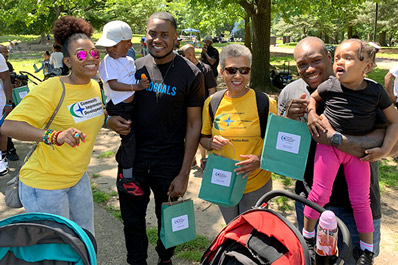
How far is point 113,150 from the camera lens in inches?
275

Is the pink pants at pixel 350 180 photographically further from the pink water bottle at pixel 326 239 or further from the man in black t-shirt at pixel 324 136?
the pink water bottle at pixel 326 239

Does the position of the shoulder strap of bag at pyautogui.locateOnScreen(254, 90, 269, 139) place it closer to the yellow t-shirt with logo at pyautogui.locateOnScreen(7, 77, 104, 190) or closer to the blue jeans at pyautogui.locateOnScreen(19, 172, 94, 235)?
the yellow t-shirt with logo at pyautogui.locateOnScreen(7, 77, 104, 190)

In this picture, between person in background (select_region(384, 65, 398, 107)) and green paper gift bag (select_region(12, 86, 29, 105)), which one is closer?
green paper gift bag (select_region(12, 86, 29, 105))

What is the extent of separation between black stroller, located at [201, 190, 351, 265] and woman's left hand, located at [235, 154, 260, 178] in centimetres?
60

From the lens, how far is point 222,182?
264 centimetres

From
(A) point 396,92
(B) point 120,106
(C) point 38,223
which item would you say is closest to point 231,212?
(B) point 120,106

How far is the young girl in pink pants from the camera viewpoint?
7.50ft

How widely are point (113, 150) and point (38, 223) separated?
206 inches

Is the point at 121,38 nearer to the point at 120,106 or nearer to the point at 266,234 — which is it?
the point at 120,106

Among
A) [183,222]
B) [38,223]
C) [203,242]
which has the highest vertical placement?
[38,223]

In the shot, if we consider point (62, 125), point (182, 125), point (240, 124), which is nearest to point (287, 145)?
point (240, 124)

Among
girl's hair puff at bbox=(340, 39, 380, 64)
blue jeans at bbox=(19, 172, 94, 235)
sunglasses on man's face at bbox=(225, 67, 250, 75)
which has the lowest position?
blue jeans at bbox=(19, 172, 94, 235)

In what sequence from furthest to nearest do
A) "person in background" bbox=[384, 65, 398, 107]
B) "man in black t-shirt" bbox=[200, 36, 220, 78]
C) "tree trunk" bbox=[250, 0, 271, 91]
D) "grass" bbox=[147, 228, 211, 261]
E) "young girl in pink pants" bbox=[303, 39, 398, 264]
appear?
"tree trunk" bbox=[250, 0, 271, 91], "man in black t-shirt" bbox=[200, 36, 220, 78], "person in background" bbox=[384, 65, 398, 107], "grass" bbox=[147, 228, 211, 261], "young girl in pink pants" bbox=[303, 39, 398, 264]

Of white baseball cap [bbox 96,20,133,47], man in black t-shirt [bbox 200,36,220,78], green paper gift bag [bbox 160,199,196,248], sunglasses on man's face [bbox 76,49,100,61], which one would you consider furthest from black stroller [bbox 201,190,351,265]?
man in black t-shirt [bbox 200,36,220,78]
